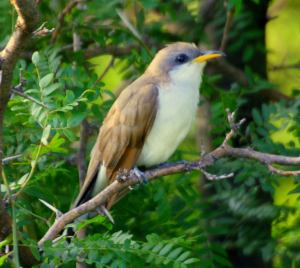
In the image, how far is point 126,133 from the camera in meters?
3.19

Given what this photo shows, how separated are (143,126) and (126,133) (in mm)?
133

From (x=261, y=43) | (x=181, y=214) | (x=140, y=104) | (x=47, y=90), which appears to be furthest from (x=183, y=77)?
(x=261, y=43)

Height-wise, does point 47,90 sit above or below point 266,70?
above

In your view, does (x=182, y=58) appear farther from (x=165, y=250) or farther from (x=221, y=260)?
(x=165, y=250)

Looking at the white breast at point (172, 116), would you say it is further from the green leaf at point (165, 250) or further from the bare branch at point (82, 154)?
the green leaf at point (165, 250)

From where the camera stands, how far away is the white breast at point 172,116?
10.6 feet

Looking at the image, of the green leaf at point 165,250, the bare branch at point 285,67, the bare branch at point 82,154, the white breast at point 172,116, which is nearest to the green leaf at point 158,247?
the green leaf at point 165,250

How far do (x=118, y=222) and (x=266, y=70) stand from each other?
106 inches

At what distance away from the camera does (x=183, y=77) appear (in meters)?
3.46

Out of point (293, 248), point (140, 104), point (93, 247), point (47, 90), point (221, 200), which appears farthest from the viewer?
point (221, 200)

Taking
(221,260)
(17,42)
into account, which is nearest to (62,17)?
(17,42)

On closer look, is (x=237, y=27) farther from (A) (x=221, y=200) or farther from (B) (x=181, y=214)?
(B) (x=181, y=214)

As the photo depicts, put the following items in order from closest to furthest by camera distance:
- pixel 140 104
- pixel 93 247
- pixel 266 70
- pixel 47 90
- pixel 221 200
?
pixel 93 247
pixel 47 90
pixel 140 104
pixel 221 200
pixel 266 70

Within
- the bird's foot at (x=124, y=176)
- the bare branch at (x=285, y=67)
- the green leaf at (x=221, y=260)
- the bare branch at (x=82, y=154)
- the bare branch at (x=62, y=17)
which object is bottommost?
the green leaf at (x=221, y=260)
